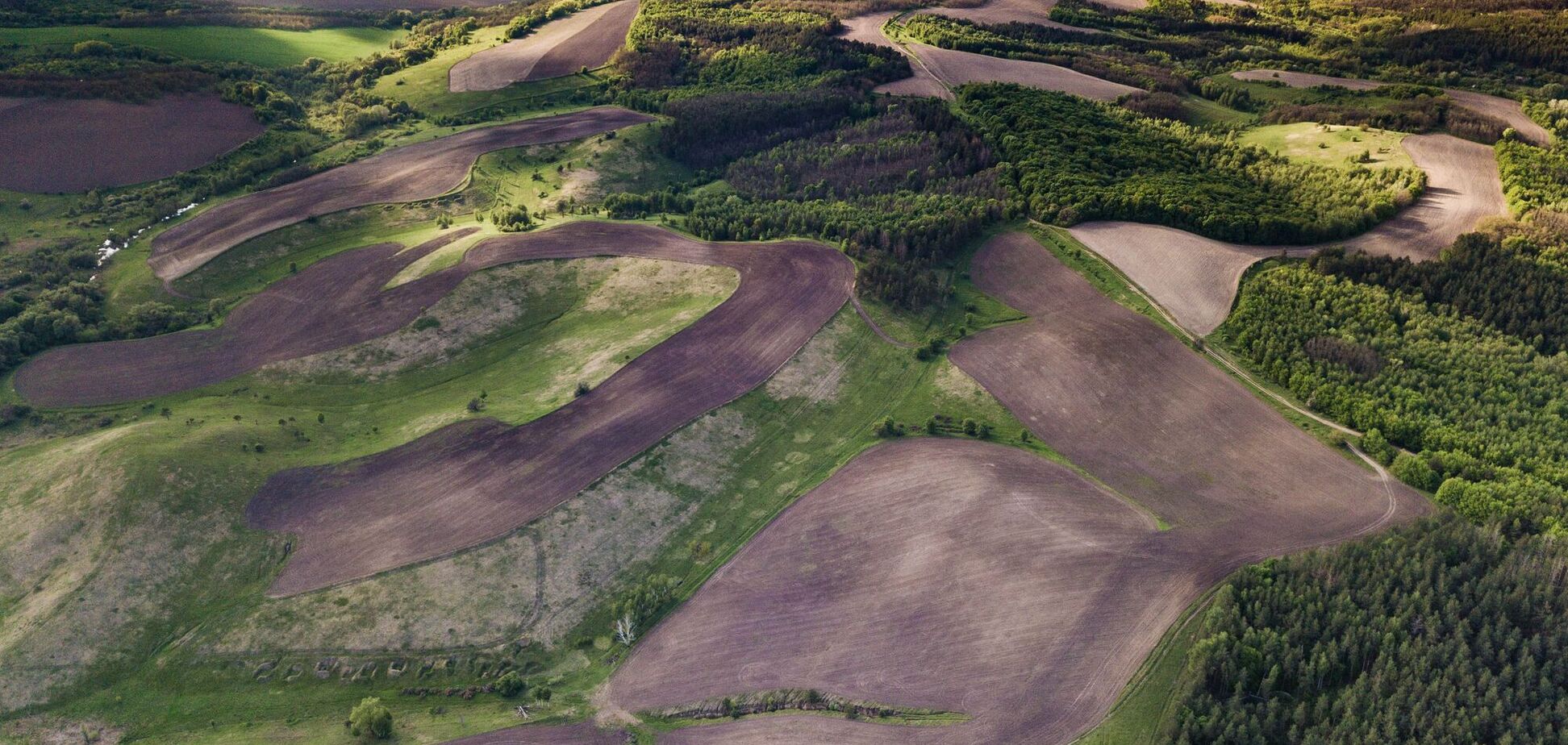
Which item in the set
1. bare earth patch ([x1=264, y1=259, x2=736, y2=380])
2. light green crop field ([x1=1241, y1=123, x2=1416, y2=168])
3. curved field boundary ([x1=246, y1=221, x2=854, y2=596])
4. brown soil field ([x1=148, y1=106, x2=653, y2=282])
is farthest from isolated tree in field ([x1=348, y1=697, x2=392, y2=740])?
light green crop field ([x1=1241, y1=123, x2=1416, y2=168])

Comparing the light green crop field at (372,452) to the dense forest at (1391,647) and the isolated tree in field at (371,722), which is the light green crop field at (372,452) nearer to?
the isolated tree in field at (371,722)

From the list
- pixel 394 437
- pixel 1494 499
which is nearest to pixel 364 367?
pixel 394 437

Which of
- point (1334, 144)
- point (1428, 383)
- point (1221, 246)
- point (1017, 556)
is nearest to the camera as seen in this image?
point (1017, 556)

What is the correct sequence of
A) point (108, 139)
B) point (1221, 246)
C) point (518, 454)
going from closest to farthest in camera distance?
1. point (518, 454)
2. point (1221, 246)
3. point (108, 139)

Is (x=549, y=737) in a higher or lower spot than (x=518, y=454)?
lower

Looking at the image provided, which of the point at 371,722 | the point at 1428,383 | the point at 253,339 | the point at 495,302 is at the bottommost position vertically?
the point at 371,722

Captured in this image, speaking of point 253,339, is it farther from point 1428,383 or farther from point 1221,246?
point 1428,383

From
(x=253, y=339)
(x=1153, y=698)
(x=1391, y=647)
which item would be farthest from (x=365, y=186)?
(x=1391, y=647)
